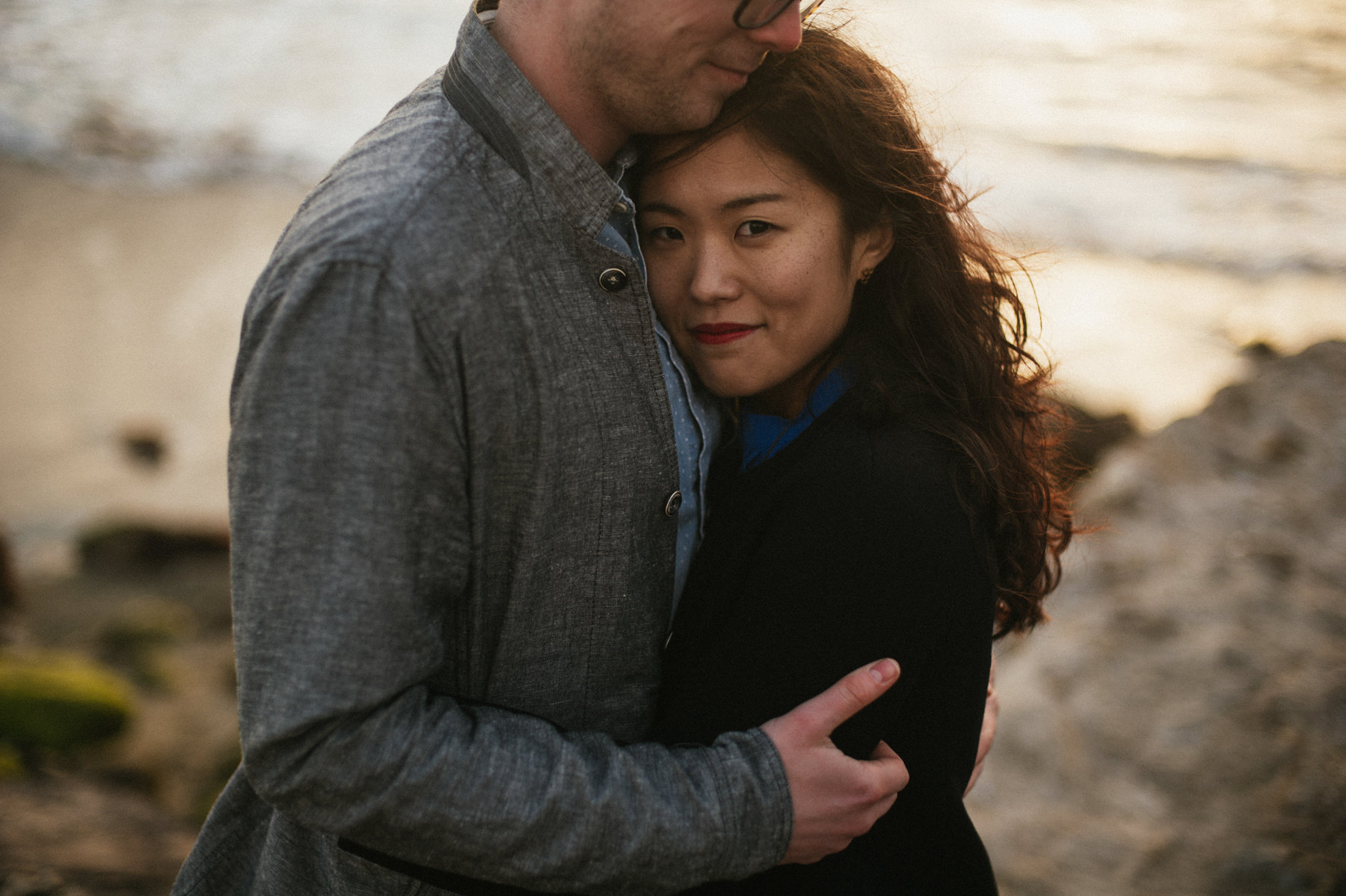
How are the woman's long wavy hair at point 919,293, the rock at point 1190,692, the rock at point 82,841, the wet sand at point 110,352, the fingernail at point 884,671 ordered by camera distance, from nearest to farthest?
the fingernail at point 884,671 < the woman's long wavy hair at point 919,293 < the rock at point 82,841 < the rock at point 1190,692 < the wet sand at point 110,352

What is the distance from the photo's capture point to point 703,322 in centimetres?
188

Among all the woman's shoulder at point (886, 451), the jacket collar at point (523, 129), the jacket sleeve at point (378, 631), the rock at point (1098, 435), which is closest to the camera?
the jacket sleeve at point (378, 631)

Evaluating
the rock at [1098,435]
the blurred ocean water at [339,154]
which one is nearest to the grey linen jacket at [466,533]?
the blurred ocean water at [339,154]

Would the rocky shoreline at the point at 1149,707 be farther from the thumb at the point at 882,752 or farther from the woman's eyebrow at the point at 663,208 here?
the woman's eyebrow at the point at 663,208

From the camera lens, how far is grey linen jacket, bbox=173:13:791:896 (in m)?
1.16

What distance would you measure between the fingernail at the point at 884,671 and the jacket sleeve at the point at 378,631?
0.35m

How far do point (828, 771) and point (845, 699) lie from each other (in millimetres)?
116

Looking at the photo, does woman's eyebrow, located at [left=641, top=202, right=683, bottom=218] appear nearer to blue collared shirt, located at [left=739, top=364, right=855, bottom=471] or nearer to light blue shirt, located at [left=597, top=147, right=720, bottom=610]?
light blue shirt, located at [left=597, top=147, right=720, bottom=610]

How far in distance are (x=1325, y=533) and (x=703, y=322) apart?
390cm

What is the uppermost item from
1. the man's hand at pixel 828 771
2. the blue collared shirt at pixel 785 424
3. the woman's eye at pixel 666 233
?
the woman's eye at pixel 666 233

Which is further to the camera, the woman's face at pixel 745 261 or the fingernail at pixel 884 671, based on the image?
the woman's face at pixel 745 261

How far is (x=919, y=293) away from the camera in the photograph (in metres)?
2.00

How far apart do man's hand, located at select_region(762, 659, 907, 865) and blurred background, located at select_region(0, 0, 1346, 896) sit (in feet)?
4.38

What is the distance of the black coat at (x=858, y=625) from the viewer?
1549 millimetres
